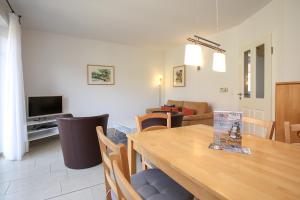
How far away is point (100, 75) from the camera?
502 cm

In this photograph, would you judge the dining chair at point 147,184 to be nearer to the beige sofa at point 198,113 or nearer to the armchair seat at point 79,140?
the armchair seat at point 79,140

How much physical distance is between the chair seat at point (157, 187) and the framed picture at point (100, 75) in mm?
3965

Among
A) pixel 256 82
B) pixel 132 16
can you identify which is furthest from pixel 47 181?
pixel 256 82

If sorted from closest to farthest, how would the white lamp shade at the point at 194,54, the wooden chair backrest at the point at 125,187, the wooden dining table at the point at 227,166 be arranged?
1. the wooden chair backrest at the point at 125,187
2. the wooden dining table at the point at 227,166
3. the white lamp shade at the point at 194,54

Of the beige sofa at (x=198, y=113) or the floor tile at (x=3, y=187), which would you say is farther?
the beige sofa at (x=198, y=113)

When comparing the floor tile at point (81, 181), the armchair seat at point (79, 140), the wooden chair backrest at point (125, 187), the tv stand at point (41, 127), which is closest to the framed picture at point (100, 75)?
the tv stand at point (41, 127)

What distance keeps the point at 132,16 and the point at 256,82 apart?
2.59 meters

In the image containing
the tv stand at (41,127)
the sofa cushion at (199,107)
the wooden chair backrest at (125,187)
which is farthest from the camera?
the sofa cushion at (199,107)

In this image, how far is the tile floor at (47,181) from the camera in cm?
200

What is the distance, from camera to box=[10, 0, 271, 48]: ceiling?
2916mm

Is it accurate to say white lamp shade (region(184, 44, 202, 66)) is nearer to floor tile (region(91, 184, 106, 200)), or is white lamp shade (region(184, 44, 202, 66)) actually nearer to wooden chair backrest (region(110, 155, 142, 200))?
wooden chair backrest (region(110, 155, 142, 200))

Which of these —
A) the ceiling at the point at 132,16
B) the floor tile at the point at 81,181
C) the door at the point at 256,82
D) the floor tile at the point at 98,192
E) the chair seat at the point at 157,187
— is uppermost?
the ceiling at the point at 132,16

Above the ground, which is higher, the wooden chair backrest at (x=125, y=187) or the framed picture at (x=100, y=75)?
the framed picture at (x=100, y=75)

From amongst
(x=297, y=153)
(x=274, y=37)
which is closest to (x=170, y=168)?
(x=297, y=153)
